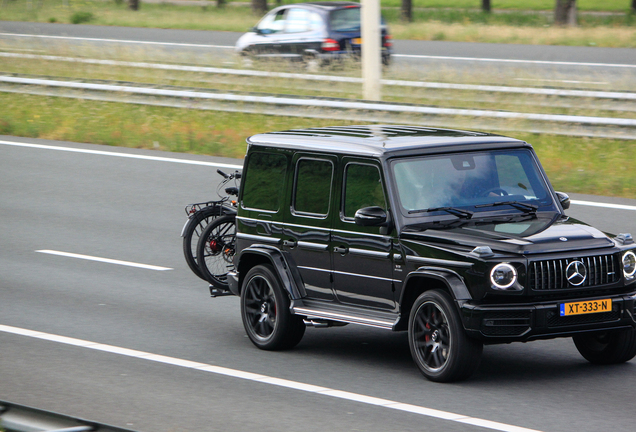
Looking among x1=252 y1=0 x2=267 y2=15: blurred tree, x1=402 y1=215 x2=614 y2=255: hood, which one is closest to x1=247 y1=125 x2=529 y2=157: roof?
x1=402 y1=215 x2=614 y2=255: hood

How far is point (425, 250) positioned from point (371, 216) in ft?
1.59

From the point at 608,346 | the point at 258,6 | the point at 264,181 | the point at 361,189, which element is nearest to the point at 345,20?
the point at 264,181

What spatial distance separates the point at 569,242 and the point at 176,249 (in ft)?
20.6

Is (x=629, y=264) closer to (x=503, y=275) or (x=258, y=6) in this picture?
(x=503, y=275)

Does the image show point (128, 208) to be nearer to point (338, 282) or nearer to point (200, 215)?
point (200, 215)

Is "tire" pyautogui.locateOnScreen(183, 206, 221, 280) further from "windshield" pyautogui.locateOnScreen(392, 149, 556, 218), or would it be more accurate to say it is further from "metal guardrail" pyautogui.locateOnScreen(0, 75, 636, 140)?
"metal guardrail" pyautogui.locateOnScreen(0, 75, 636, 140)

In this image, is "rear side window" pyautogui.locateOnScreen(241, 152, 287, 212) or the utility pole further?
the utility pole

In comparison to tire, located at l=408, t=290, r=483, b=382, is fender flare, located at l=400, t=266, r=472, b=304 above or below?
above

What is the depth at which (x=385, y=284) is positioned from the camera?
26.0ft

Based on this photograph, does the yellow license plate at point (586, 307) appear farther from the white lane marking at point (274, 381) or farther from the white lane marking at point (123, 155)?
the white lane marking at point (123, 155)

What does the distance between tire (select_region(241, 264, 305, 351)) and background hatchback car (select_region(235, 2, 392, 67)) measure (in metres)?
16.1

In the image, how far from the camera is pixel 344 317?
8.14m

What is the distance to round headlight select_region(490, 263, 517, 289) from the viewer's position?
709cm

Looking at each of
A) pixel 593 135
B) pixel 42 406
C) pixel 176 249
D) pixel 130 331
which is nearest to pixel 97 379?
pixel 42 406
